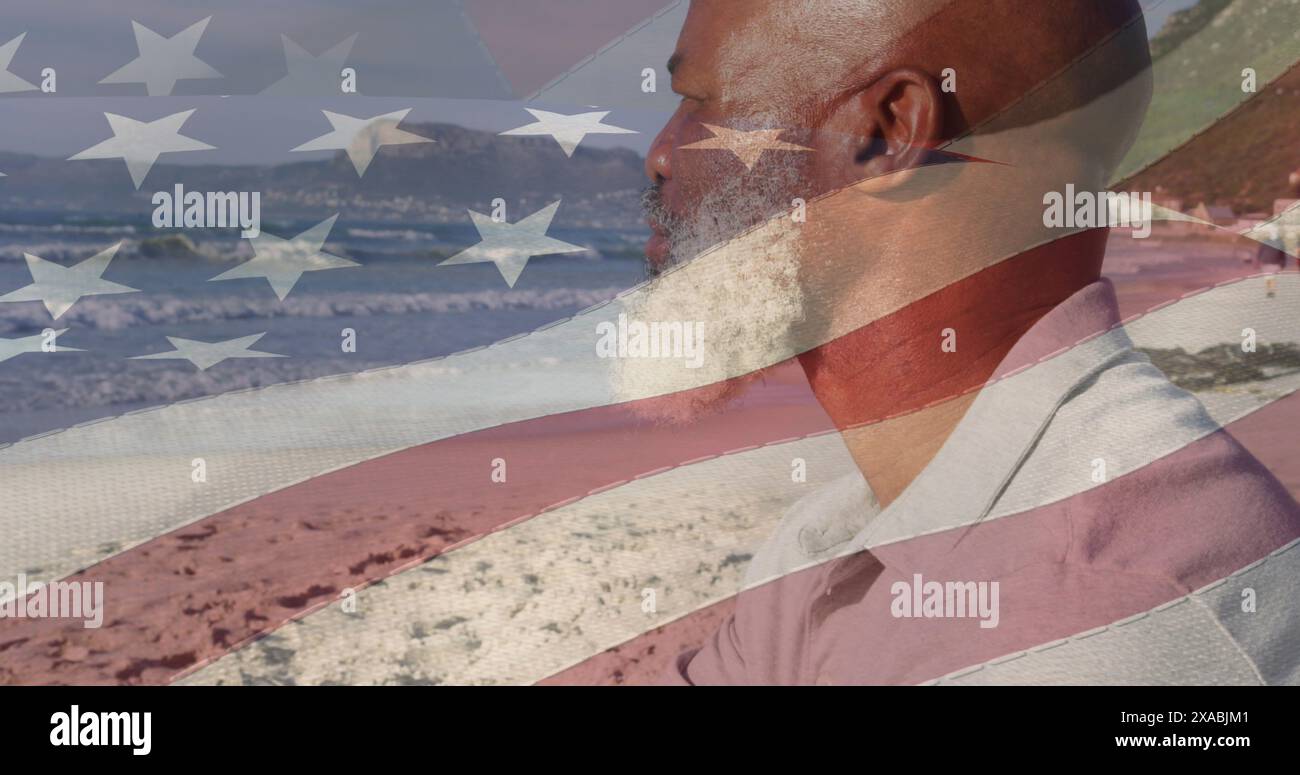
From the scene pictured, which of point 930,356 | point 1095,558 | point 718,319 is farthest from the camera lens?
point 718,319

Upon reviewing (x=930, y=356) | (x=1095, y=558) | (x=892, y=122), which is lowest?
(x=1095, y=558)

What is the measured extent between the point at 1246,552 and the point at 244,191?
52.1 inches

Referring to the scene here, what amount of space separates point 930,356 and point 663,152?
1.08 ft

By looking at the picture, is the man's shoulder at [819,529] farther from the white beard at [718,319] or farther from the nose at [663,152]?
the nose at [663,152]

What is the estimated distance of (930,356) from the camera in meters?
0.93

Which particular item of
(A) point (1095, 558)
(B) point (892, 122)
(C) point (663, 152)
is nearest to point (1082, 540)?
(A) point (1095, 558)

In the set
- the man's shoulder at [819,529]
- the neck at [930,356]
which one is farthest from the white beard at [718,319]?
the man's shoulder at [819,529]

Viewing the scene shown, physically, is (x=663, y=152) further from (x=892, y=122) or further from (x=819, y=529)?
(x=819, y=529)

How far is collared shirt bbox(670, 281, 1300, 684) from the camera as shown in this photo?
0.76 meters

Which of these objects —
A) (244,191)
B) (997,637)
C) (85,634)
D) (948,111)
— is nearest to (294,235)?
(244,191)

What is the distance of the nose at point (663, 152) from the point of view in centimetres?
100

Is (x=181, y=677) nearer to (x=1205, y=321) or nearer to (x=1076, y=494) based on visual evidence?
(x=1076, y=494)

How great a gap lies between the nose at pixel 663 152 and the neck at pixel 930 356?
0.77ft

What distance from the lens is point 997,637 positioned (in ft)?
2.62
